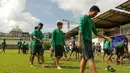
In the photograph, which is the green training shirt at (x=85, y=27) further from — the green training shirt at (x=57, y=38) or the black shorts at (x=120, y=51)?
the black shorts at (x=120, y=51)

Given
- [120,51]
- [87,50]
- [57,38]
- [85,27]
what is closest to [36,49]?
[57,38]

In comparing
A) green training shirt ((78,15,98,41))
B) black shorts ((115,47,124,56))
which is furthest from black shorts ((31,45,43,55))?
black shorts ((115,47,124,56))

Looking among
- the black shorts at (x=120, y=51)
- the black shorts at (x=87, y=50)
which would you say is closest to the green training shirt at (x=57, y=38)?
the black shorts at (x=87, y=50)

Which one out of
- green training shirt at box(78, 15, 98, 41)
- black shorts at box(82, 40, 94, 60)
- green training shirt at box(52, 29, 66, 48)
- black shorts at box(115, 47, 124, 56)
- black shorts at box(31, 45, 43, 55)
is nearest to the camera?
black shorts at box(82, 40, 94, 60)

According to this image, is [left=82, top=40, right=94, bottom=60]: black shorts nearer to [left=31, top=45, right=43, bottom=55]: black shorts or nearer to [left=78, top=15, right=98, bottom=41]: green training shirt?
[left=78, top=15, right=98, bottom=41]: green training shirt

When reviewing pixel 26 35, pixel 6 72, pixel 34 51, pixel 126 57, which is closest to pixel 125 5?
pixel 126 57

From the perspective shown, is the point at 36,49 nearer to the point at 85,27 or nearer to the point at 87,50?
the point at 85,27

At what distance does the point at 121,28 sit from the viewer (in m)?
43.3

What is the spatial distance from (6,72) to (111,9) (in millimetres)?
23338

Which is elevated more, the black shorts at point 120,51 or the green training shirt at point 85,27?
the green training shirt at point 85,27

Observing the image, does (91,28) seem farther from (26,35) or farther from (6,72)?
(26,35)

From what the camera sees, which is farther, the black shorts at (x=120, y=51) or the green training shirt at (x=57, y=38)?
the black shorts at (x=120, y=51)

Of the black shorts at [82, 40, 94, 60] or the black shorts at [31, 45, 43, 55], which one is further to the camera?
the black shorts at [31, 45, 43, 55]

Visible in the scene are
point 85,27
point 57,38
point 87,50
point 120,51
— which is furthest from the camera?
point 120,51
